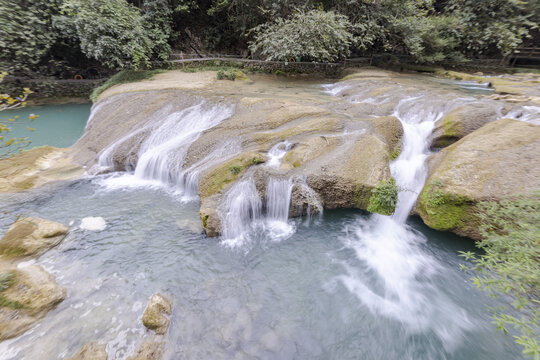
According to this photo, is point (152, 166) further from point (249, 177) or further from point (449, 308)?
point (449, 308)

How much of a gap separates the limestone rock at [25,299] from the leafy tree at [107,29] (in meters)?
14.2

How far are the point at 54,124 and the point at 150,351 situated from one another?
16552mm

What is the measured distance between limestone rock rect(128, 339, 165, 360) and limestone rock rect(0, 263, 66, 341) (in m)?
2.21

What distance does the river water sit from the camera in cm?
438

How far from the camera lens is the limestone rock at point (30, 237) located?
18.4 feet

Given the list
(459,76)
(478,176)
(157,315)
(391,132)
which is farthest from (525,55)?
(157,315)

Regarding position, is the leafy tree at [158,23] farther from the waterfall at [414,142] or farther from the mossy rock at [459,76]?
the mossy rock at [459,76]

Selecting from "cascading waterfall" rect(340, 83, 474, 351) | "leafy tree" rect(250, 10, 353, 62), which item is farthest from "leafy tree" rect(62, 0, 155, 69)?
"cascading waterfall" rect(340, 83, 474, 351)

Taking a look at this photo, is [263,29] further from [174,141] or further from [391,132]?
[391,132]

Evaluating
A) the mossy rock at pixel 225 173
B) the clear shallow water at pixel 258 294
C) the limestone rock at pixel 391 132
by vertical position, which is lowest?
the clear shallow water at pixel 258 294

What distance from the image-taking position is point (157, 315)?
4.52 meters

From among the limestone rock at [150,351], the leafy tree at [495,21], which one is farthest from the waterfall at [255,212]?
the leafy tree at [495,21]

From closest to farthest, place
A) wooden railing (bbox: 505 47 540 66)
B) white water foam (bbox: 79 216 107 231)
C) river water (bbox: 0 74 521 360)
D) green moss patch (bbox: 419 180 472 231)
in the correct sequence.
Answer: river water (bbox: 0 74 521 360)
green moss patch (bbox: 419 180 472 231)
white water foam (bbox: 79 216 107 231)
wooden railing (bbox: 505 47 540 66)

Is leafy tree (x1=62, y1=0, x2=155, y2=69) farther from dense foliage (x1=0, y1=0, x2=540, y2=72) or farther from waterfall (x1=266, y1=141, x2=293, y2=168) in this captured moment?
waterfall (x1=266, y1=141, x2=293, y2=168)
